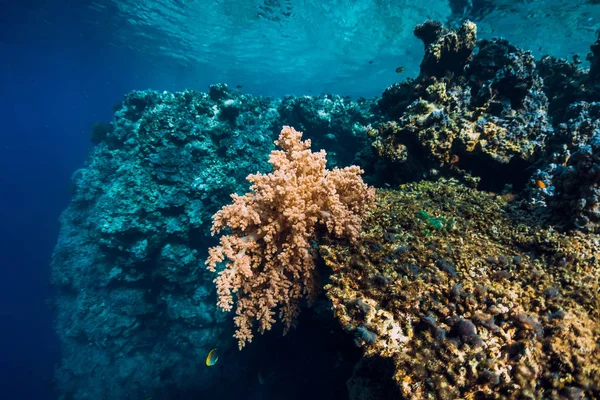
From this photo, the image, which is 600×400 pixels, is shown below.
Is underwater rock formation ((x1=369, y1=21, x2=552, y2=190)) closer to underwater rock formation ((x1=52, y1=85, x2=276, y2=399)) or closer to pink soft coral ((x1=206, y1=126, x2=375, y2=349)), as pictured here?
pink soft coral ((x1=206, y1=126, x2=375, y2=349))

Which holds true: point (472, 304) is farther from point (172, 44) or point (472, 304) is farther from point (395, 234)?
point (172, 44)

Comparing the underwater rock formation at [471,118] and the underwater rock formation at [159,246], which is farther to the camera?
the underwater rock formation at [159,246]

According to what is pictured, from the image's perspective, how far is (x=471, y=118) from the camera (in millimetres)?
5727

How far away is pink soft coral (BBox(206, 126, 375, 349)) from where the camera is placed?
11.1 feet

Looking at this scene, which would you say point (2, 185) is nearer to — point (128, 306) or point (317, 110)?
point (128, 306)

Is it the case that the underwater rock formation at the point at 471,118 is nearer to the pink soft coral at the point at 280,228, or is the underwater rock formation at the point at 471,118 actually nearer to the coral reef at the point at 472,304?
the coral reef at the point at 472,304

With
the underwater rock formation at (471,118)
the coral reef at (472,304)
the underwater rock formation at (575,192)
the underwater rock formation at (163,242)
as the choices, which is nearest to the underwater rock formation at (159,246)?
the underwater rock formation at (163,242)

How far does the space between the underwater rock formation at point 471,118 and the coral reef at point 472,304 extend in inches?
80.0

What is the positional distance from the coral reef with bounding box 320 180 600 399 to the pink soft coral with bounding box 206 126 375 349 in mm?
371

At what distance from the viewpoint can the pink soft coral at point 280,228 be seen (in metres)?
3.39

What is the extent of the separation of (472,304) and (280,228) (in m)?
2.26

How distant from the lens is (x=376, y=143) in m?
5.65

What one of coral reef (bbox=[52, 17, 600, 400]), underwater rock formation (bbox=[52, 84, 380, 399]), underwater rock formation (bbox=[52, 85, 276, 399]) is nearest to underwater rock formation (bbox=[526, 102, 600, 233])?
coral reef (bbox=[52, 17, 600, 400])

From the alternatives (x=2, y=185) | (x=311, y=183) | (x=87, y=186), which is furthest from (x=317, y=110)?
(x=2, y=185)
